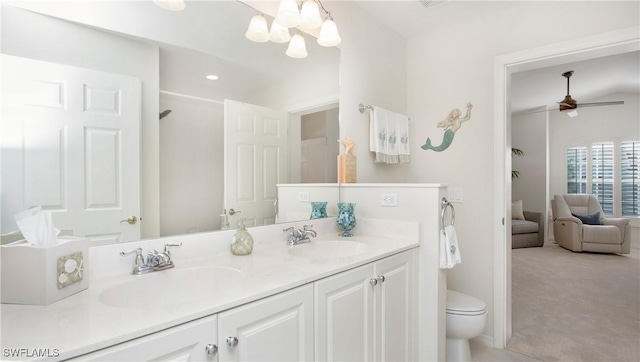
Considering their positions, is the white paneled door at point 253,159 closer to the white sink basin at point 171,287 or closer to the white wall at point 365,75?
the white sink basin at point 171,287

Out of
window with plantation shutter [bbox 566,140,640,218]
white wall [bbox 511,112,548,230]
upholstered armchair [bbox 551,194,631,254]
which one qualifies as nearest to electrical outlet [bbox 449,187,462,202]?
upholstered armchair [bbox 551,194,631,254]

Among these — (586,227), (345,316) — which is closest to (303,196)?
(345,316)

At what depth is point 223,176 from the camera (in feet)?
5.32

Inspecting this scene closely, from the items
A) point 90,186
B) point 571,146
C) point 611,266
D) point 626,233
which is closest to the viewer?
point 90,186

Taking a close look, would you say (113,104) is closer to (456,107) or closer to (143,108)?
(143,108)

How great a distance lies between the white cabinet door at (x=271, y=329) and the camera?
92 cm

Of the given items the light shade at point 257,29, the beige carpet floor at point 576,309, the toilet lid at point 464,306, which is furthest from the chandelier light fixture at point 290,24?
the beige carpet floor at point 576,309

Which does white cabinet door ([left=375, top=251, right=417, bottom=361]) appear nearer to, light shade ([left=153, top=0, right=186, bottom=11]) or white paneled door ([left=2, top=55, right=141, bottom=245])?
white paneled door ([left=2, top=55, right=141, bottom=245])

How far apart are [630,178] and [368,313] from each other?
7.32 m

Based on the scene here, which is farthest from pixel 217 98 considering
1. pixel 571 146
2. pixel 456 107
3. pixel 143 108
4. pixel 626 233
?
pixel 571 146

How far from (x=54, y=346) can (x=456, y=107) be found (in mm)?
2871

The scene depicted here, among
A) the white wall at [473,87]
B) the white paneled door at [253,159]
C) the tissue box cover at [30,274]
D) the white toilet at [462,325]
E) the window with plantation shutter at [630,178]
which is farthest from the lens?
the window with plantation shutter at [630,178]

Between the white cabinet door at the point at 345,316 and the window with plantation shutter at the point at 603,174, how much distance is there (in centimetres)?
722

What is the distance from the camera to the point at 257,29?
179 cm
